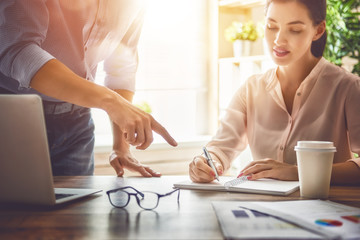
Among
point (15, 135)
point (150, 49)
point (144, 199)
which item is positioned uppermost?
point (150, 49)

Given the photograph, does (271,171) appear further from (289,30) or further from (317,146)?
(289,30)

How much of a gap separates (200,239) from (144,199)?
38cm

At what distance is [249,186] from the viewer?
Result: 4.09ft

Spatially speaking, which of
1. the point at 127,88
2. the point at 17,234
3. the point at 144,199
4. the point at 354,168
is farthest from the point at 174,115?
the point at 17,234

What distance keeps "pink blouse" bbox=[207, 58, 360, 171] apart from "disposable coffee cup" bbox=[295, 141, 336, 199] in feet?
1.87

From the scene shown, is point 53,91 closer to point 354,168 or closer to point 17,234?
point 17,234

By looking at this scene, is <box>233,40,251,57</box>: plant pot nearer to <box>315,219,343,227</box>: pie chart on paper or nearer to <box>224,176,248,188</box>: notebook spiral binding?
<box>224,176,248,188</box>: notebook spiral binding

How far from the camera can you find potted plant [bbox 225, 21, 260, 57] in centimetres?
351

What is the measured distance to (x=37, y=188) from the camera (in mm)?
977

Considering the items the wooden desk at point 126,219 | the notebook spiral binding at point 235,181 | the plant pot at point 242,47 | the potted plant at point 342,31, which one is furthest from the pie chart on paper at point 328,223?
the plant pot at point 242,47

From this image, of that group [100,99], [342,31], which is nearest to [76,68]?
[100,99]

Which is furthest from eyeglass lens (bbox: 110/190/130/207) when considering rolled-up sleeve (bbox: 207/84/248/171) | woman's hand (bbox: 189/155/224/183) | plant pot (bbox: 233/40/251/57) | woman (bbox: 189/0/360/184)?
plant pot (bbox: 233/40/251/57)

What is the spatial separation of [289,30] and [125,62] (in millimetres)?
717

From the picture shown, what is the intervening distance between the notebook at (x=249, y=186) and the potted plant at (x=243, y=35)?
2308mm
